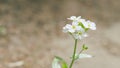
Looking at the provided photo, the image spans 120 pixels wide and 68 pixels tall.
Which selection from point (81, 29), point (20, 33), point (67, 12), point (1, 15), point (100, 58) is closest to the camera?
point (81, 29)

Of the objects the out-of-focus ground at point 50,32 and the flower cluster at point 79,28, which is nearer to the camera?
the flower cluster at point 79,28

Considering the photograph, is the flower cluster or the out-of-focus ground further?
the out-of-focus ground

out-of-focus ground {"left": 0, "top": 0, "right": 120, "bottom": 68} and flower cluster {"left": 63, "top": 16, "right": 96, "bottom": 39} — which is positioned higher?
out-of-focus ground {"left": 0, "top": 0, "right": 120, "bottom": 68}

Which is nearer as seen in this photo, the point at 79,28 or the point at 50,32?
the point at 79,28

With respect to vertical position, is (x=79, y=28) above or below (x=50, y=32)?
below

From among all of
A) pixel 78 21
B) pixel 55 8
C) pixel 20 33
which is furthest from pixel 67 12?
pixel 78 21

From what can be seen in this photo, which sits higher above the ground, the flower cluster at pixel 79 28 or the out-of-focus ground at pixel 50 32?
the out-of-focus ground at pixel 50 32

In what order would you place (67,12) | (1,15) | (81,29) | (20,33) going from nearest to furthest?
(81,29), (20,33), (1,15), (67,12)

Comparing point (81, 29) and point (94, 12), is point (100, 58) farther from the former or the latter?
point (81, 29)
